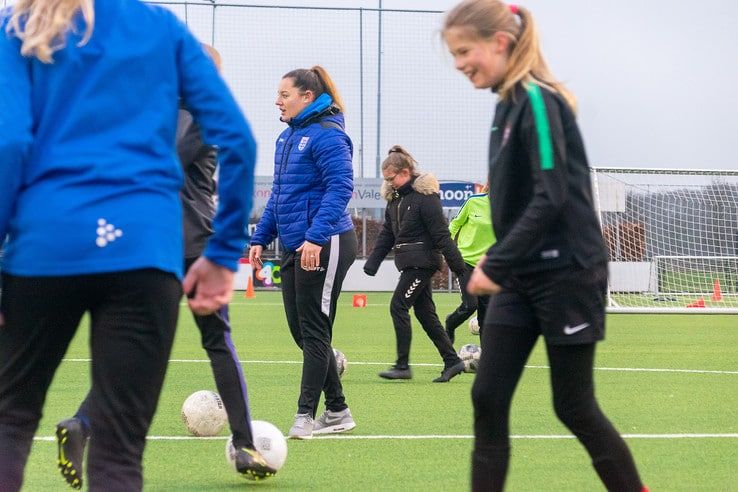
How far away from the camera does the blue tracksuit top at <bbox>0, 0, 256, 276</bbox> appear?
108 inches

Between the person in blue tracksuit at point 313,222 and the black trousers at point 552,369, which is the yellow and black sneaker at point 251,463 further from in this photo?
the black trousers at point 552,369

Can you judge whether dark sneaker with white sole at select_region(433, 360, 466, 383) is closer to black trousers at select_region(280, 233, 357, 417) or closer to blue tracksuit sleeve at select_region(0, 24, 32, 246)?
black trousers at select_region(280, 233, 357, 417)

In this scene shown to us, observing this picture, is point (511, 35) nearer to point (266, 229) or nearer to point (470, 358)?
point (266, 229)

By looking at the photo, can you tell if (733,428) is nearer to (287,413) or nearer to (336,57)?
(287,413)

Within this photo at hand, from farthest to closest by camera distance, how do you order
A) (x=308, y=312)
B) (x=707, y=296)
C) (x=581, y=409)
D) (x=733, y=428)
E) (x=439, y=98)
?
(x=439, y=98)
(x=707, y=296)
(x=733, y=428)
(x=308, y=312)
(x=581, y=409)

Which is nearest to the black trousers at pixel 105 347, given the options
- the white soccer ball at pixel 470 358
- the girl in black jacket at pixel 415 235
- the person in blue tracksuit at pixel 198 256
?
the person in blue tracksuit at pixel 198 256

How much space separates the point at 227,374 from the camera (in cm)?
533

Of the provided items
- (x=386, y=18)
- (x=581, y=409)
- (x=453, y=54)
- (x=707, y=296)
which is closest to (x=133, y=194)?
(x=453, y=54)

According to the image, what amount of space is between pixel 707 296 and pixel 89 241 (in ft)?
57.9

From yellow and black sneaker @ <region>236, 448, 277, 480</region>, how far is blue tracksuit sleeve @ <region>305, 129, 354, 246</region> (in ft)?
5.09

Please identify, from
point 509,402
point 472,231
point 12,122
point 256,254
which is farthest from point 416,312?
point 12,122

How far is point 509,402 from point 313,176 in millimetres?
3076

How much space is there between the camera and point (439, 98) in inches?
1191

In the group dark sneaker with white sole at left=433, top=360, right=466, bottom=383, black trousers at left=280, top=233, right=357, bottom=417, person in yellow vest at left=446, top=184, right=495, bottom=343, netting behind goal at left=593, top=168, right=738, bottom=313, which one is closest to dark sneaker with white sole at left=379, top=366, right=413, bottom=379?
dark sneaker with white sole at left=433, top=360, right=466, bottom=383
